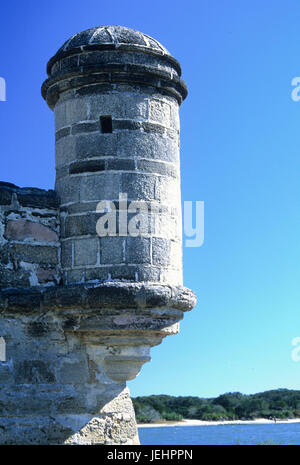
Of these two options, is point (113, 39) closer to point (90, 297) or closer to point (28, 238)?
point (28, 238)

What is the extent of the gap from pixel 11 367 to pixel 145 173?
6.33ft

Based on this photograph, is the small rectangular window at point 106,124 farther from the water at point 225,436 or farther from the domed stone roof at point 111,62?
the water at point 225,436

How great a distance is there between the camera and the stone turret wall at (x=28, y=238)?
5.86 m

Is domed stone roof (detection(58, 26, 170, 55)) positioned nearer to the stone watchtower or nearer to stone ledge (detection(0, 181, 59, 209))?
the stone watchtower

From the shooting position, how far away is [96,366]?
233 inches

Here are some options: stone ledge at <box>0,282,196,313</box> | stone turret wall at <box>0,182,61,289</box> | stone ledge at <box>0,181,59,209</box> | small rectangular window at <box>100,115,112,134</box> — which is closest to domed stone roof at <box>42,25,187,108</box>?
small rectangular window at <box>100,115,112,134</box>

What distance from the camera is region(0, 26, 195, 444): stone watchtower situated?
18.8 ft

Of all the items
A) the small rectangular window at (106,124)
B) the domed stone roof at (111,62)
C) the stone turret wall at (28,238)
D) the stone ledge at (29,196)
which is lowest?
the stone turret wall at (28,238)

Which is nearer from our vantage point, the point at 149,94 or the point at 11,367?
the point at 11,367

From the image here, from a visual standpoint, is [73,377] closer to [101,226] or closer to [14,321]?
[14,321]

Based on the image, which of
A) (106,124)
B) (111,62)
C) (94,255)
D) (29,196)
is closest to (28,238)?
(29,196)

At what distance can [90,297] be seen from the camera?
5.65 meters

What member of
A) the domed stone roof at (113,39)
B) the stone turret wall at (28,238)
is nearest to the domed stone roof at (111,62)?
the domed stone roof at (113,39)

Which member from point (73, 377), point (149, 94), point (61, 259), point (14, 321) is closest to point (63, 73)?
point (149, 94)
